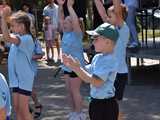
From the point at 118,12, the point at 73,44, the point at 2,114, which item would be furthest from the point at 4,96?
the point at 73,44

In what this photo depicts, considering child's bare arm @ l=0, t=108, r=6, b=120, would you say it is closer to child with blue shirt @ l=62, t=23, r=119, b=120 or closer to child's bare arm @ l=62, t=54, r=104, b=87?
child's bare arm @ l=62, t=54, r=104, b=87

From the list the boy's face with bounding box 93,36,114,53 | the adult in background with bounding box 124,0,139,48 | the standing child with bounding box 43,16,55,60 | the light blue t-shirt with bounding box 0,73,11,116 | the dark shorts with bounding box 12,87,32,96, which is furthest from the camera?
the standing child with bounding box 43,16,55,60

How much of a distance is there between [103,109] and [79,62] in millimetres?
739

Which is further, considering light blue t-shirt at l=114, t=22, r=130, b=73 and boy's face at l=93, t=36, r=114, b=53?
light blue t-shirt at l=114, t=22, r=130, b=73

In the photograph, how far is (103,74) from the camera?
17.8ft

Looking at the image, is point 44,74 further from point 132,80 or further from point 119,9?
point 119,9

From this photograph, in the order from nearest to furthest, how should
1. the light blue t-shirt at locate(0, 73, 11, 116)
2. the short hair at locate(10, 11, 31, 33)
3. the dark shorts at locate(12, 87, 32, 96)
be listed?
1. the light blue t-shirt at locate(0, 73, 11, 116)
2. the short hair at locate(10, 11, 31, 33)
3. the dark shorts at locate(12, 87, 32, 96)

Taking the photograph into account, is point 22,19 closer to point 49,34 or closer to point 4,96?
point 4,96

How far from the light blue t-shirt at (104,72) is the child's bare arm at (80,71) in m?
0.06

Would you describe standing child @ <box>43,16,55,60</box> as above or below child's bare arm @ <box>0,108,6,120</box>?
below

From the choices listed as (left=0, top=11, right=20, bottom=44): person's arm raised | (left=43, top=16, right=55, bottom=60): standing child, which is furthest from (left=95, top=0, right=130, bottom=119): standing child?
(left=43, top=16, right=55, bottom=60): standing child

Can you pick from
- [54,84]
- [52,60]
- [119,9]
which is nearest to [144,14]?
[54,84]

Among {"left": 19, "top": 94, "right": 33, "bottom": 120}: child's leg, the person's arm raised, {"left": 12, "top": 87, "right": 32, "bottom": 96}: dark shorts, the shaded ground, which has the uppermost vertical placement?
the person's arm raised

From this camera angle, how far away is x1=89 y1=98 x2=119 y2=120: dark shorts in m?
5.64
